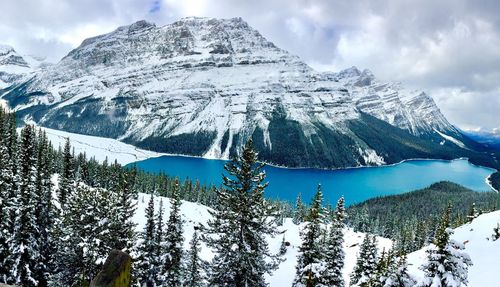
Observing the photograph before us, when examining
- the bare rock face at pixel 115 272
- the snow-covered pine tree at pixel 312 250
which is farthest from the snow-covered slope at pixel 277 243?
the bare rock face at pixel 115 272

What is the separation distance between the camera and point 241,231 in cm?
2264

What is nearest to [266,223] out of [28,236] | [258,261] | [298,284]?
[258,261]

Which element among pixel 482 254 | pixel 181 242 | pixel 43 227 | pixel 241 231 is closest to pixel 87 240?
pixel 181 242

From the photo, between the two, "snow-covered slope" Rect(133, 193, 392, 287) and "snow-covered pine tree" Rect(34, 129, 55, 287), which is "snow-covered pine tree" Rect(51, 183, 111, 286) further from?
"snow-covered slope" Rect(133, 193, 392, 287)

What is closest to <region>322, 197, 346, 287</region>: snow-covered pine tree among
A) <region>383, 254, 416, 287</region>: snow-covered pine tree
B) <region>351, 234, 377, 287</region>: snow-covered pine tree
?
<region>351, 234, 377, 287</region>: snow-covered pine tree

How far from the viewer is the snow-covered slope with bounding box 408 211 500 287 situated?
985 inches

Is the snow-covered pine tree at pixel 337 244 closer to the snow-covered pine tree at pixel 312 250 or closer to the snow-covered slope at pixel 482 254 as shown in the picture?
the snow-covered slope at pixel 482 254

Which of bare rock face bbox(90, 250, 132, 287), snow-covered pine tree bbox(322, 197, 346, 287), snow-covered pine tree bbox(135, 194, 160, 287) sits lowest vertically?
snow-covered pine tree bbox(135, 194, 160, 287)

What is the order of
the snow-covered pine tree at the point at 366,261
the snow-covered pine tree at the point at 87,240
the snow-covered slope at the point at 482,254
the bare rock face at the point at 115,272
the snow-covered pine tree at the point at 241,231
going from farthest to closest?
the snow-covered pine tree at the point at 366,261, the snow-covered pine tree at the point at 87,240, the snow-covered slope at the point at 482,254, the snow-covered pine tree at the point at 241,231, the bare rock face at the point at 115,272

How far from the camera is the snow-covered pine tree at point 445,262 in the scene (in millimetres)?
18000

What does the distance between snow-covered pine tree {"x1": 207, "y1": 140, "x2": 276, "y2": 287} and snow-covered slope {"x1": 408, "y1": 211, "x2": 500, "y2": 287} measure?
893 centimetres

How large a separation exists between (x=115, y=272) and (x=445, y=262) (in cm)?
1848

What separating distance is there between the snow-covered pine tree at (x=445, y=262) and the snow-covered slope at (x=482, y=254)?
101 cm

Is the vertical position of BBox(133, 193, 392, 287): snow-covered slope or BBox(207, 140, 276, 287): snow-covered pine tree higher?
BBox(207, 140, 276, 287): snow-covered pine tree
